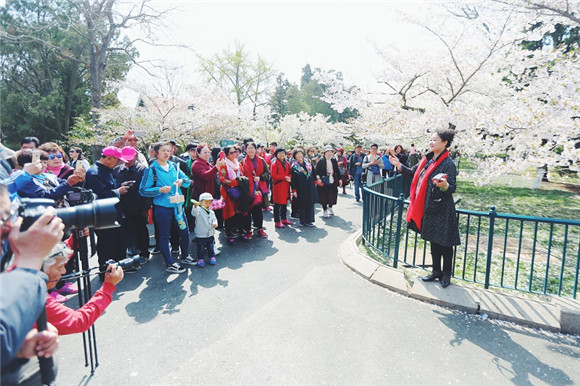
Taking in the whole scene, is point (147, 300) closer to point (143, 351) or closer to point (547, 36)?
point (143, 351)

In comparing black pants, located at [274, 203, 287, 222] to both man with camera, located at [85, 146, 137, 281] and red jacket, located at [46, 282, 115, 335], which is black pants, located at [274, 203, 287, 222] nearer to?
man with camera, located at [85, 146, 137, 281]

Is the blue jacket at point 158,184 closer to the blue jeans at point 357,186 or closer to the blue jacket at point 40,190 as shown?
the blue jacket at point 40,190

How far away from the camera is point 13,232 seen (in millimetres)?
1300

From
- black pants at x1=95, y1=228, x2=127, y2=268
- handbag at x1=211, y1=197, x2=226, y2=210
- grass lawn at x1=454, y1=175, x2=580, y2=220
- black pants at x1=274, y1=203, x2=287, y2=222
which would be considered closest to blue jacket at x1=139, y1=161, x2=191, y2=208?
black pants at x1=95, y1=228, x2=127, y2=268

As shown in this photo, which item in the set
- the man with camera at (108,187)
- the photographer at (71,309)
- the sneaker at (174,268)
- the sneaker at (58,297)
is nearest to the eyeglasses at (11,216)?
the photographer at (71,309)

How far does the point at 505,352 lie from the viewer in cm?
311

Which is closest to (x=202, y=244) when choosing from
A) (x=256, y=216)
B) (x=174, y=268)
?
(x=174, y=268)

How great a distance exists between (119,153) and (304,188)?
4.31 m

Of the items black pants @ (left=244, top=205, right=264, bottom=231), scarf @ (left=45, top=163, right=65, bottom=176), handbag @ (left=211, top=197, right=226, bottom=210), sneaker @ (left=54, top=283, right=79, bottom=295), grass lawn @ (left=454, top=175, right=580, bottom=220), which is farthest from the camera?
grass lawn @ (left=454, top=175, right=580, bottom=220)

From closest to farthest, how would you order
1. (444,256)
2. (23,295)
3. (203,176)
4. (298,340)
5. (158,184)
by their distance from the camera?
(23,295) → (298,340) → (444,256) → (158,184) → (203,176)

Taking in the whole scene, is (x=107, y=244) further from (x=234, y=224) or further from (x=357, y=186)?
(x=357, y=186)

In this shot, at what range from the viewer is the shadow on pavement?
2758mm

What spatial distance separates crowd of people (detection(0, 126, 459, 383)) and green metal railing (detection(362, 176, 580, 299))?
51 cm

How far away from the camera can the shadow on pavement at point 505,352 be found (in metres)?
2.76
